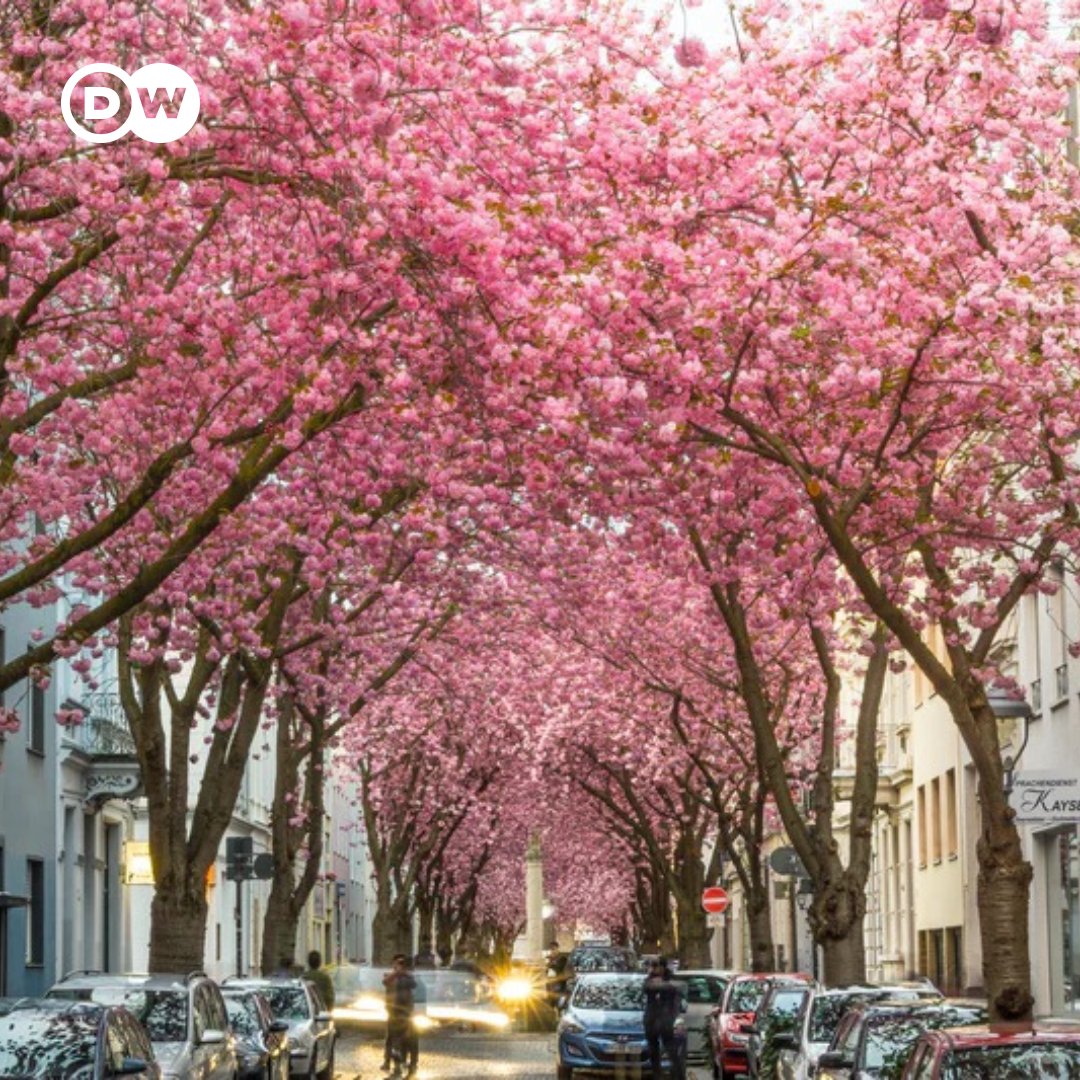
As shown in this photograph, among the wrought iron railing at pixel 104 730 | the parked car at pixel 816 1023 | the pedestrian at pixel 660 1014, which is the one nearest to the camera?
the parked car at pixel 816 1023

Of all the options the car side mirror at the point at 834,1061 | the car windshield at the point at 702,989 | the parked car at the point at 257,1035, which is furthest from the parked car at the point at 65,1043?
the car windshield at the point at 702,989

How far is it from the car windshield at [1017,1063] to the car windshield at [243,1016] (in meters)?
13.4

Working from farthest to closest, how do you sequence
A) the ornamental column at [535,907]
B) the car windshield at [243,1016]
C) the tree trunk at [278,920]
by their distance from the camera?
the ornamental column at [535,907] < the tree trunk at [278,920] < the car windshield at [243,1016]

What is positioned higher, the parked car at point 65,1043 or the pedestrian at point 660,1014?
the parked car at point 65,1043

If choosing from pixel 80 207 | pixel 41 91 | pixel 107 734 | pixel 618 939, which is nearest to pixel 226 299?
pixel 80 207

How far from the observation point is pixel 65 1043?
49.4ft

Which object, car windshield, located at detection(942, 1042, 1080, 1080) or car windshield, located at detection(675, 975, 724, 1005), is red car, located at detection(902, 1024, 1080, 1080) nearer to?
car windshield, located at detection(942, 1042, 1080, 1080)

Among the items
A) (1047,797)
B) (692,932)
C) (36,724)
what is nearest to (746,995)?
(36,724)

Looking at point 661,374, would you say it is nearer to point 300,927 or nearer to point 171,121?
point 171,121

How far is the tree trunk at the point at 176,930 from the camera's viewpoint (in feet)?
93.6

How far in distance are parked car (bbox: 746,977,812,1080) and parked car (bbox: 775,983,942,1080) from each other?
0.49 m

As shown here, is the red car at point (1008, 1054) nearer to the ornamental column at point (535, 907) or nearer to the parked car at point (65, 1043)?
the parked car at point (65, 1043)

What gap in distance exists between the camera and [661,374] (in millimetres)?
17672

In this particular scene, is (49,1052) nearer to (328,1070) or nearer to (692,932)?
(328,1070)
